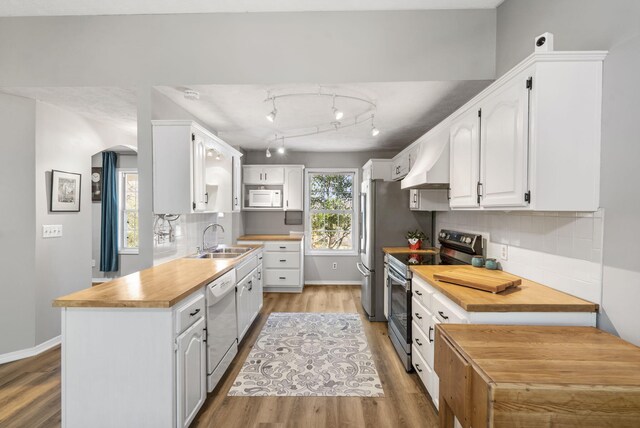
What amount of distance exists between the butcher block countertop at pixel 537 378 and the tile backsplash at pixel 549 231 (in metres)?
0.45

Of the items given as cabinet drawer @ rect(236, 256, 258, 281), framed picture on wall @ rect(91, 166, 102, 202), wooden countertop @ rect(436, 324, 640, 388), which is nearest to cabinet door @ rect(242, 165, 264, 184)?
cabinet drawer @ rect(236, 256, 258, 281)

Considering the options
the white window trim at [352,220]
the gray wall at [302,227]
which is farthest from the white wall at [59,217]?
the white window trim at [352,220]

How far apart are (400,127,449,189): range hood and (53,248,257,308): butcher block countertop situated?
1.82m

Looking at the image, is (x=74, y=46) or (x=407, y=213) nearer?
(x=74, y=46)

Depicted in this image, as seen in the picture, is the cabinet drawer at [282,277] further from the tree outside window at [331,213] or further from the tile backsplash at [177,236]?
the tile backsplash at [177,236]

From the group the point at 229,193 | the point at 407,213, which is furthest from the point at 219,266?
the point at 407,213

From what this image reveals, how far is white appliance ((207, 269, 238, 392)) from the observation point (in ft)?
7.21

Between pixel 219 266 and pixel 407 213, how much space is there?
7.65ft

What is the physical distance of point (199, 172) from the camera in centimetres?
272

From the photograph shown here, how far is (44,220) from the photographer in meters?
3.01

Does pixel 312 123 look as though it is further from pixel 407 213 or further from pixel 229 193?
pixel 407 213

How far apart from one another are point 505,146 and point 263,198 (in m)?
4.03

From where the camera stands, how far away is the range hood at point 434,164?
254cm

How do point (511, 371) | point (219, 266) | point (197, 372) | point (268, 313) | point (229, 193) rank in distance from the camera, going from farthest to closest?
point (268, 313)
point (229, 193)
point (219, 266)
point (197, 372)
point (511, 371)
